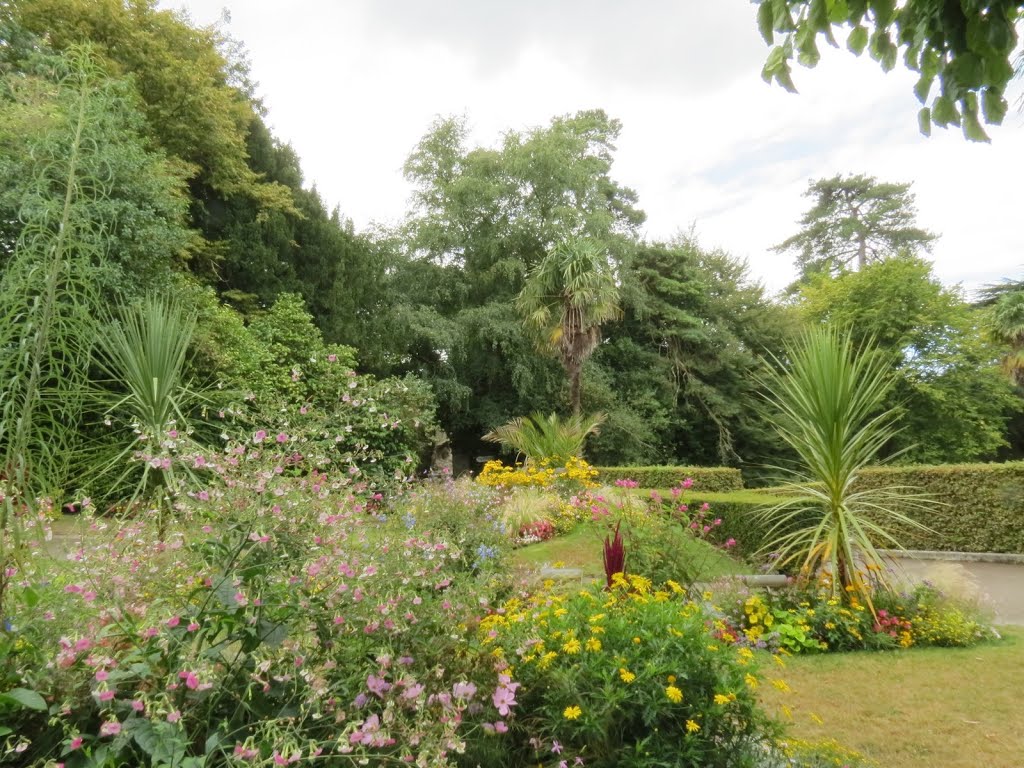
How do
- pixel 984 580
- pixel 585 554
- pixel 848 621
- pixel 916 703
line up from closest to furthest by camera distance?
pixel 916 703
pixel 848 621
pixel 585 554
pixel 984 580

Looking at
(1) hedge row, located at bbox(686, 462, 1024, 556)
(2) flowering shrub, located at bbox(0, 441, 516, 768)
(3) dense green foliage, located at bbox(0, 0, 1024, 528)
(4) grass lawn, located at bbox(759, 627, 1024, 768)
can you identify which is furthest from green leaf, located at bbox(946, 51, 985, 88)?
(3) dense green foliage, located at bbox(0, 0, 1024, 528)

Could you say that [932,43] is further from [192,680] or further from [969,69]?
[192,680]

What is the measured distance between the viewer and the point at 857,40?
79.0 inches

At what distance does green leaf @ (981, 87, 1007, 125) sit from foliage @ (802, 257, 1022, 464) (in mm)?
17463

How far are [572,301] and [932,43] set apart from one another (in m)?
11.1

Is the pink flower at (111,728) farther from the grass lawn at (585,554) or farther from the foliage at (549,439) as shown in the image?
the foliage at (549,439)

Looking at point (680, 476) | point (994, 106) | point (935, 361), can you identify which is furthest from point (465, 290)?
point (994, 106)

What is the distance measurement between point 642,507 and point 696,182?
7144 mm

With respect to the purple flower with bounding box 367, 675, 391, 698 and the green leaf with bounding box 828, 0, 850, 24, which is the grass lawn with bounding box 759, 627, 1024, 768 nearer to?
the purple flower with bounding box 367, 675, 391, 698

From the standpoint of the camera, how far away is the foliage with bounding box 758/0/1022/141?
168 cm

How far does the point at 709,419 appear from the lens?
20.8 metres

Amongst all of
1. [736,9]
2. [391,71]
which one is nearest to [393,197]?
[391,71]

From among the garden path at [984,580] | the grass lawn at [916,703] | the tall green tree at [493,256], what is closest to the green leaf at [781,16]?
the grass lawn at [916,703]

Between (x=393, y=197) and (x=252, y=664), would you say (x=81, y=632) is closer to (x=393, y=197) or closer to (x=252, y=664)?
(x=252, y=664)
